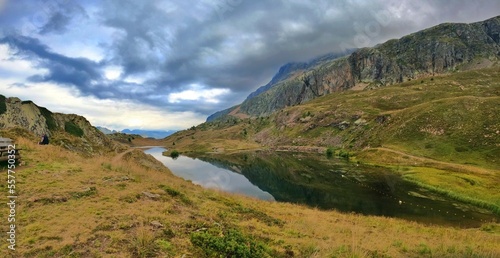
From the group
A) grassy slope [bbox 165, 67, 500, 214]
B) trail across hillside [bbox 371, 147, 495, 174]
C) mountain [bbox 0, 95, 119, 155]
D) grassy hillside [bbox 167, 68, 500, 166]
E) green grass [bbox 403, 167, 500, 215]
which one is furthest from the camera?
grassy hillside [bbox 167, 68, 500, 166]

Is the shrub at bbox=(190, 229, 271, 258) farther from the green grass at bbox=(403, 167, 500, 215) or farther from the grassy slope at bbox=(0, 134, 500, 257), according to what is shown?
the green grass at bbox=(403, 167, 500, 215)

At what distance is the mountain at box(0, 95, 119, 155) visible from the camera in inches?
1907

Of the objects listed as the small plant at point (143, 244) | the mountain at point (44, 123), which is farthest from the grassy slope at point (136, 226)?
the mountain at point (44, 123)

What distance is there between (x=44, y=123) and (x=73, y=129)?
8895 millimetres

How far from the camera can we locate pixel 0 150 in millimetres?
22594

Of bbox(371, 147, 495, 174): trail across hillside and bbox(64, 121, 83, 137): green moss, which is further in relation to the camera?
bbox(371, 147, 495, 174): trail across hillside

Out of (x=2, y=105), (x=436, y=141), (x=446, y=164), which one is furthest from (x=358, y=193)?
(x=2, y=105)

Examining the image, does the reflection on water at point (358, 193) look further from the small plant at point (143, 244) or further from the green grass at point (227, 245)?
the small plant at point (143, 244)

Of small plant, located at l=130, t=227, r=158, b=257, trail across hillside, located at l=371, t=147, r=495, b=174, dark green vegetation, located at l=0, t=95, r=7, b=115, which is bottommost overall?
trail across hillside, located at l=371, t=147, r=495, b=174

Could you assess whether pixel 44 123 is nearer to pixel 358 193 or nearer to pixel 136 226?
pixel 136 226

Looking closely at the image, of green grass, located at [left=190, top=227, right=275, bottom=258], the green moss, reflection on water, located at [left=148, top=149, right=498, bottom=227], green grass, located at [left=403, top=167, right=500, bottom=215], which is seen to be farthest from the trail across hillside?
the green moss

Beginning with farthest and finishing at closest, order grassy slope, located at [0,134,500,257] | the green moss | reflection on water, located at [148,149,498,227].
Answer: the green moss, reflection on water, located at [148,149,498,227], grassy slope, located at [0,134,500,257]

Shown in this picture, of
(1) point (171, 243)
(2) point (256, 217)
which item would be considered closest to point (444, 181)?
(2) point (256, 217)

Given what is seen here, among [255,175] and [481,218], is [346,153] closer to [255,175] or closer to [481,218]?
[255,175]
